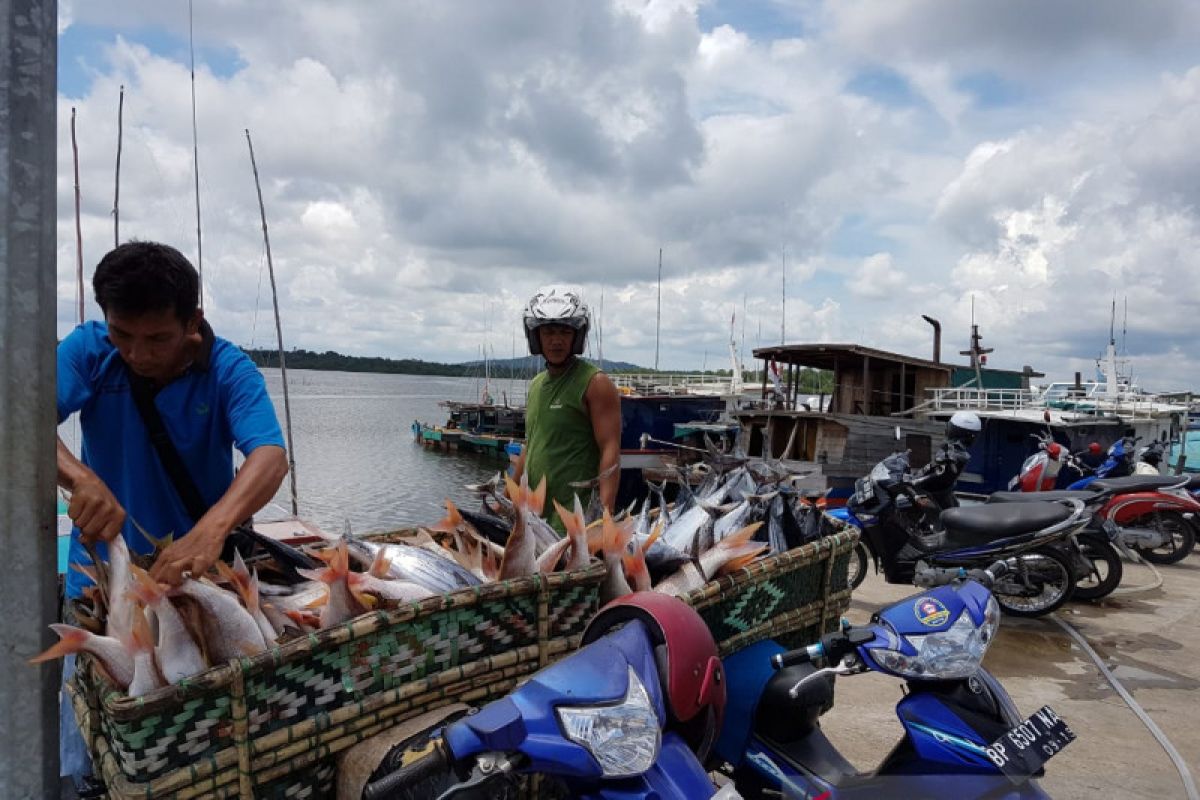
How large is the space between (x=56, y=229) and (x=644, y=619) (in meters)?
1.38

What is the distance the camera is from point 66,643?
4.28 feet

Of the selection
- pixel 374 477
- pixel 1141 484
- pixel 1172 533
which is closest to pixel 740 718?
pixel 1141 484

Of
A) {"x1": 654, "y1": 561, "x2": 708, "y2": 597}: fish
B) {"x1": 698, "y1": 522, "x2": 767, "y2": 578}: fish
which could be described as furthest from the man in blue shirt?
{"x1": 698, "y1": 522, "x2": 767, "y2": 578}: fish

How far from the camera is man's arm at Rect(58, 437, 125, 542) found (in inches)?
63.7

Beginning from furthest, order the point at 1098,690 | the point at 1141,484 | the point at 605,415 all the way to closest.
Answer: the point at 1141,484 < the point at 1098,690 < the point at 605,415

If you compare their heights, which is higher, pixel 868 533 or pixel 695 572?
pixel 695 572

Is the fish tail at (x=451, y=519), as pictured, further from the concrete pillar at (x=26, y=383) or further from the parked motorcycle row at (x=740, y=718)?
the concrete pillar at (x=26, y=383)

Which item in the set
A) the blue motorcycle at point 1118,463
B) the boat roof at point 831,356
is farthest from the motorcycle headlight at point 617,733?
the boat roof at point 831,356

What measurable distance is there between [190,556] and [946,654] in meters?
2.03

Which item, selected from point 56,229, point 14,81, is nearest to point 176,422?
point 56,229

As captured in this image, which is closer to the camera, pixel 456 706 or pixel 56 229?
pixel 56 229

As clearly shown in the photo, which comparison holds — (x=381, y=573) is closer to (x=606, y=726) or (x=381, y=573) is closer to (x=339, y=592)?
(x=339, y=592)

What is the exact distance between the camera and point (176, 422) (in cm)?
216

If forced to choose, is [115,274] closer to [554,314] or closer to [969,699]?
[554,314]
